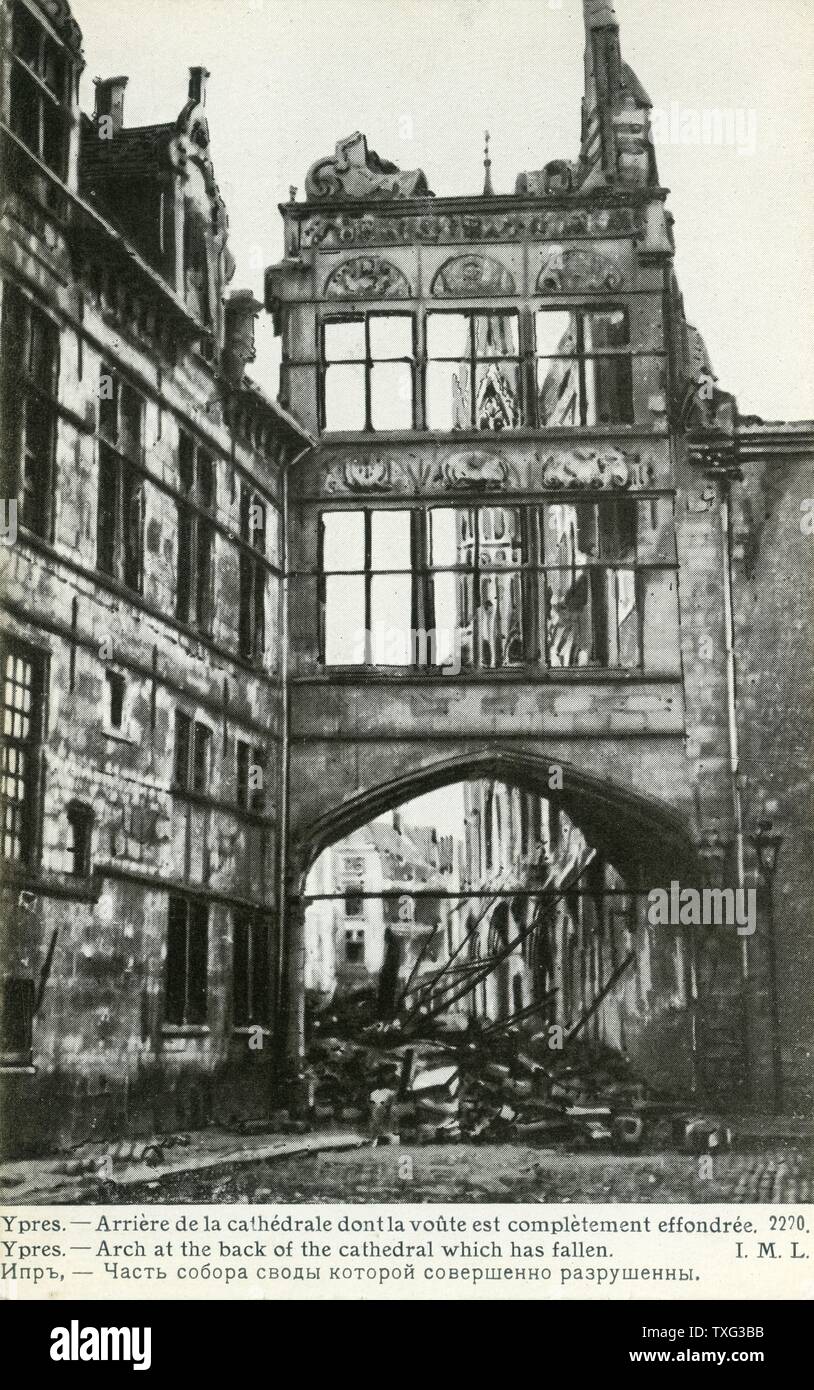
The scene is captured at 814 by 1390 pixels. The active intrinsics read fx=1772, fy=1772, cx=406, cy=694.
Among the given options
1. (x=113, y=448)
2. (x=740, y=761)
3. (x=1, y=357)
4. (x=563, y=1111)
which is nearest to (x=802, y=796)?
(x=740, y=761)

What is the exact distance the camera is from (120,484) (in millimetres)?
9531

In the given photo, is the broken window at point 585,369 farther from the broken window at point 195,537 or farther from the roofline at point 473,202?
the broken window at point 195,537

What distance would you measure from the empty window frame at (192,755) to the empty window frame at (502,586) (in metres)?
1.10

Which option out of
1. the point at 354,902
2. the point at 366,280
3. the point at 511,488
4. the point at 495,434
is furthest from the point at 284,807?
the point at 366,280

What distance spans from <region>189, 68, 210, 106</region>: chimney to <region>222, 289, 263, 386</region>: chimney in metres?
1.10

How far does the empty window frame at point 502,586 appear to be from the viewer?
10773mm

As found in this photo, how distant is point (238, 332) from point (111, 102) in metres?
1.49

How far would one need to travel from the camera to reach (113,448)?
9469mm

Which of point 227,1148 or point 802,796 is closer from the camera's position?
point 227,1148

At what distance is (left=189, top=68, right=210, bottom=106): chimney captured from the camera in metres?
10.0

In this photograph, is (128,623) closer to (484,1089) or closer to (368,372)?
(368,372)

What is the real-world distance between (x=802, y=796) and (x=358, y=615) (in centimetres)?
285

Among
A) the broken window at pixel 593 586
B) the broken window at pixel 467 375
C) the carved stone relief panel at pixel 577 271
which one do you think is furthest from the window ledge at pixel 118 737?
the carved stone relief panel at pixel 577 271
